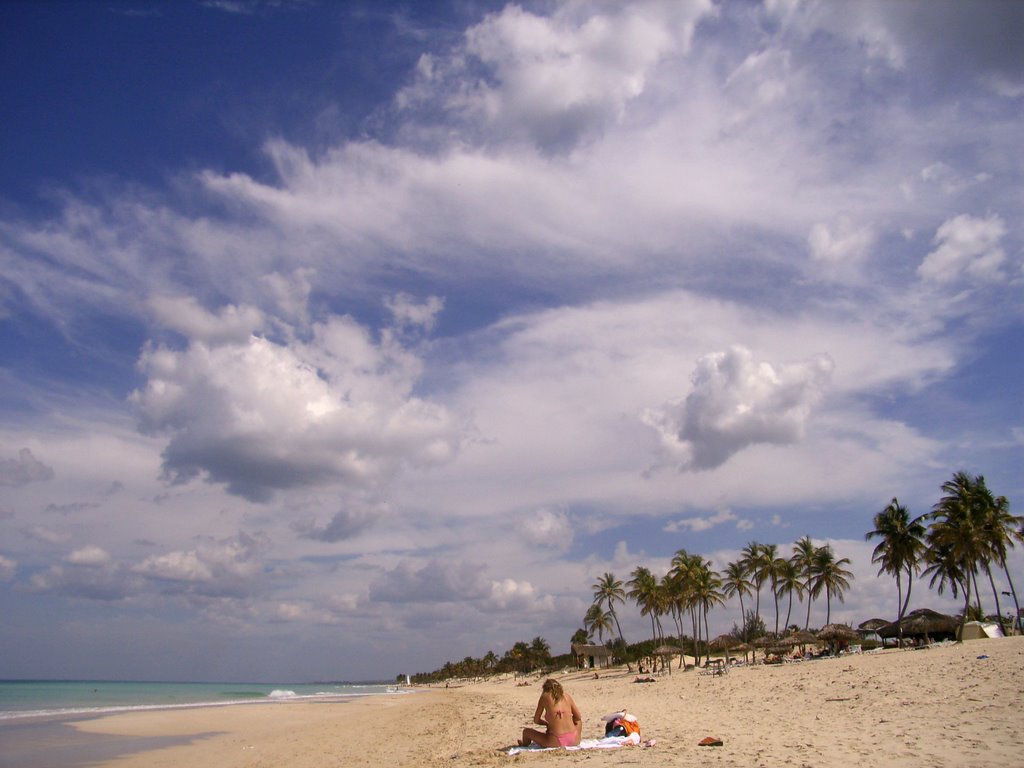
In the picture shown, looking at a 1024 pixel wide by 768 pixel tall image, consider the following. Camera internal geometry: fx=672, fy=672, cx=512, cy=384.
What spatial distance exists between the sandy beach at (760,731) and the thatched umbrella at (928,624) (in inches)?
629

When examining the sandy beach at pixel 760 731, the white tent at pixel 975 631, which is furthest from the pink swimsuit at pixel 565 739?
the white tent at pixel 975 631

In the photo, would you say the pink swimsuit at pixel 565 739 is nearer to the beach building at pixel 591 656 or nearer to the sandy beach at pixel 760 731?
the sandy beach at pixel 760 731

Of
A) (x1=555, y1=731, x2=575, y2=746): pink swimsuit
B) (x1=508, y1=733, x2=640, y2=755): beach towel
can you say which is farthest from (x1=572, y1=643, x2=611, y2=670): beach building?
(x1=555, y1=731, x2=575, y2=746): pink swimsuit

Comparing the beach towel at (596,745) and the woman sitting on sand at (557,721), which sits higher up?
the woman sitting on sand at (557,721)

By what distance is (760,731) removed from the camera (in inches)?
471

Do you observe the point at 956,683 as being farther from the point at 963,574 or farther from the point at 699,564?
the point at 699,564

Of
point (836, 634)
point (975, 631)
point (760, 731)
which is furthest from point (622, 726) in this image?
point (836, 634)

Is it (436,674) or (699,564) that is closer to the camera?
(699,564)

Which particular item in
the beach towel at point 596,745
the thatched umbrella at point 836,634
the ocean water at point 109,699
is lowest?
the ocean water at point 109,699

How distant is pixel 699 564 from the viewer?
51.8 metres

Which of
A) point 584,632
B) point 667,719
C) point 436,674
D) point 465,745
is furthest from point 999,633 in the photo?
point 436,674

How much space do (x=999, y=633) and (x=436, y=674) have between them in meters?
110

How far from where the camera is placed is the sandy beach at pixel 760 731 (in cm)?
912

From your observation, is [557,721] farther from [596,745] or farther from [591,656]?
[591,656]
